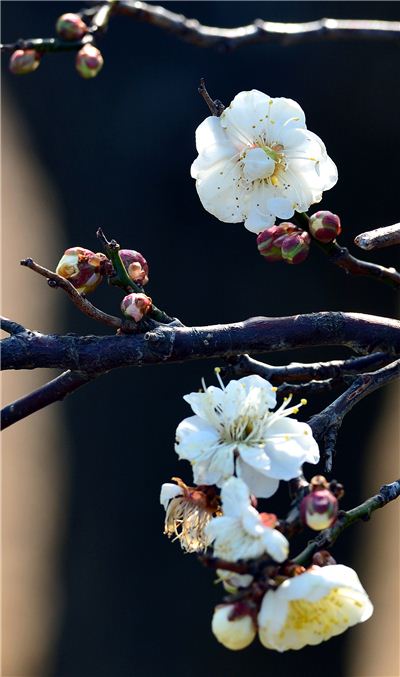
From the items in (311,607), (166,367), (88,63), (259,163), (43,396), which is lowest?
(166,367)

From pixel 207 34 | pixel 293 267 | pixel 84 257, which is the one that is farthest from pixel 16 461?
pixel 84 257

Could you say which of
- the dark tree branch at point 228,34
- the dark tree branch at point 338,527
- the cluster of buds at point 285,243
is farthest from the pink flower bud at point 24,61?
the dark tree branch at point 338,527

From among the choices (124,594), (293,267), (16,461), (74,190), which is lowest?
(124,594)

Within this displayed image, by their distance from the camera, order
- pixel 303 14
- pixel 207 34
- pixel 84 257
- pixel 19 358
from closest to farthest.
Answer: pixel 19 358
pixel 84 257
pixel 207 34
pixel 303 14

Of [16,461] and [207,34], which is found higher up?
[207,34]

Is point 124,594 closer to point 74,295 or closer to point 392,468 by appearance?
point 392,468

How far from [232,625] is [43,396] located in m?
0.27

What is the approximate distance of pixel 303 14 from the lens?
2545 mm

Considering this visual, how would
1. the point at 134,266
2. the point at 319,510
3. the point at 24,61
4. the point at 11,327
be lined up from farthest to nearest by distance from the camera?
the point at 24,61
the point at 134,266
the point at 11,327
the point at 319,510

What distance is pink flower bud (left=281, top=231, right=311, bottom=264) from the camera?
82 cm

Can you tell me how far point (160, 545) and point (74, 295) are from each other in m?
1.92

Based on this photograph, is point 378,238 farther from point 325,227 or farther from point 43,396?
point 43,396

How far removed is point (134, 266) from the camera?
Result: 84 centimetres

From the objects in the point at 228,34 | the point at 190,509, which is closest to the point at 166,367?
the point at 228,34
